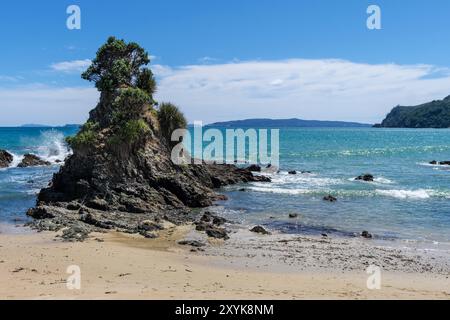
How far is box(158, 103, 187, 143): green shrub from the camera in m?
33.5

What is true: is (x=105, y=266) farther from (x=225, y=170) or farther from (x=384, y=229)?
(x=225, y=170)

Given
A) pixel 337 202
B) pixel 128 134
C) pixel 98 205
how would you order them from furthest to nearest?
1. pixel 337 202
2. pixel 128 134
3. pixel 98 205

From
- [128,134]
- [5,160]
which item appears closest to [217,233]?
[128,134]

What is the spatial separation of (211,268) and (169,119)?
57.7 feet

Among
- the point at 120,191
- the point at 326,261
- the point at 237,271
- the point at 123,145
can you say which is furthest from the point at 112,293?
the point at 123,145

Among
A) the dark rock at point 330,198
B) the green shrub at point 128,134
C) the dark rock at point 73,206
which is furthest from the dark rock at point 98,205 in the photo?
the dark rock at point 330,198

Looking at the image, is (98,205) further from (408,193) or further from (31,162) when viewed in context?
(31,162)

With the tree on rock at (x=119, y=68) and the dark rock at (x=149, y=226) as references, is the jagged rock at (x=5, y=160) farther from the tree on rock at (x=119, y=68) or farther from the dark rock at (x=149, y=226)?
the dark rock at (x=149, y=226)

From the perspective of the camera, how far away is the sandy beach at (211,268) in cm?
1362

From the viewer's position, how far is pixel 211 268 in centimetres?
1752

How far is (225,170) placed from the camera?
46250mm

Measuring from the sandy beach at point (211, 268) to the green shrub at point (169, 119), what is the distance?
1083 centimetres
